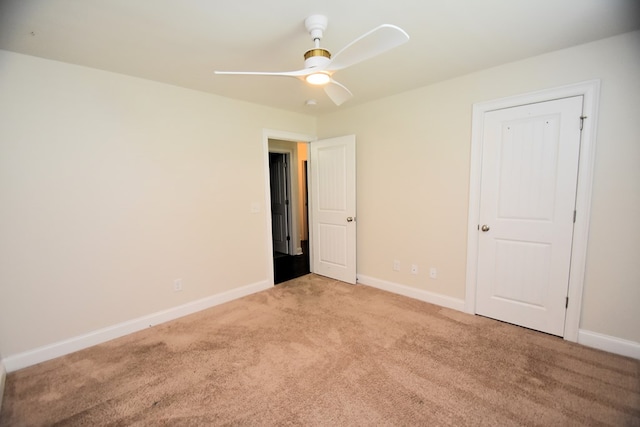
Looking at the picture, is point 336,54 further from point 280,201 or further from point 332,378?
point 280,201

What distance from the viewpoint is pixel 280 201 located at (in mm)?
5695

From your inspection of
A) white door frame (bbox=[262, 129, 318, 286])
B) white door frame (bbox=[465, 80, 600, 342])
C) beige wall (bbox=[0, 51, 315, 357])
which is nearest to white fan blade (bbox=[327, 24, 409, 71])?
white door frame (bbox=[465, 80, 600, 342])

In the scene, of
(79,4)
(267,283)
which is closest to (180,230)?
(267,283)

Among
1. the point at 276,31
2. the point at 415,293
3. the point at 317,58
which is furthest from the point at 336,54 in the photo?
the point at 415,293

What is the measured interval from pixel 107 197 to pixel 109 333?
1.23 meters

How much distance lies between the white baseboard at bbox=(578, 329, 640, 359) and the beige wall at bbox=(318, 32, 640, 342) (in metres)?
0.04

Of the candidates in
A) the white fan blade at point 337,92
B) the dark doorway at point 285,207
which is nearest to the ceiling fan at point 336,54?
the white fan blade at point 337,92

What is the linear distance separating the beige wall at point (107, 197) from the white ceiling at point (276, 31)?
276 millimetres

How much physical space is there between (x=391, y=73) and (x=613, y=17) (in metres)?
1.48

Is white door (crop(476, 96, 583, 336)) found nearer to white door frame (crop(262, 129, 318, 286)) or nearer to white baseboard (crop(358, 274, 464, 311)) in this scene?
white baseboard (crop(358, 274, 464, 311))

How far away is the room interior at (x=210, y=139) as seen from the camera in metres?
1.83

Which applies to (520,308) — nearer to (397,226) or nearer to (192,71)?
(397,226)

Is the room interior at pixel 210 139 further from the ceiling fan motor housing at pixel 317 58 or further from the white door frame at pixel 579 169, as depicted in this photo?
the ceiling fan motor housing at pixel 317 58

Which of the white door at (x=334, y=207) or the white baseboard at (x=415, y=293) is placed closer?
the white baseboard at (x=415, y=293)
